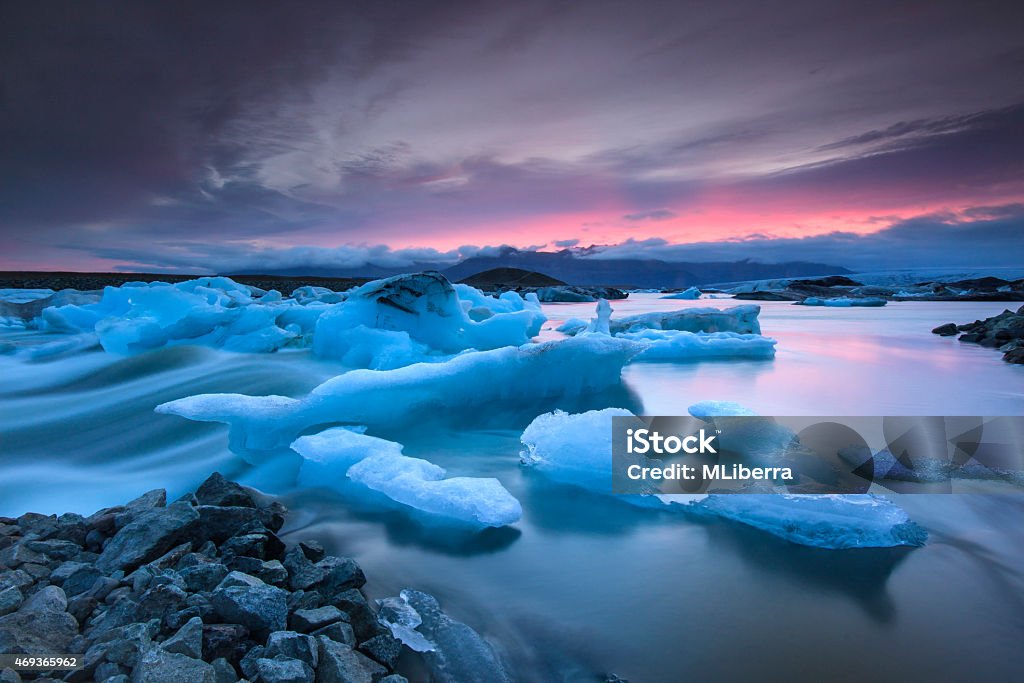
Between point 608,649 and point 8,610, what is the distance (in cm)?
211

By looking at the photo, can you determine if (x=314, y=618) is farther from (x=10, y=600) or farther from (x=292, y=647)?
(x=10, y=600)

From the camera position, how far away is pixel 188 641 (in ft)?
5.09

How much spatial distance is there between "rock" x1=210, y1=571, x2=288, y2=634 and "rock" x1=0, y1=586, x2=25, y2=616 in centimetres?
71

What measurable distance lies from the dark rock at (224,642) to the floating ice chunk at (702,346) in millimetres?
8217

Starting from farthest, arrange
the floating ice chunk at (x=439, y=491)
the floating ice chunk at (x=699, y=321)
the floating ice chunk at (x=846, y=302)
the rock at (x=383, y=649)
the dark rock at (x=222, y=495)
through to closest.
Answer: the floating ice chunk at (x=846, y=302) < the floating ice chunk at (x=699, y=321) < the floating ice chunk at (x=439, y=491) < the dark rock at (x=222, y=495) < the rock at (x=383, y=649)

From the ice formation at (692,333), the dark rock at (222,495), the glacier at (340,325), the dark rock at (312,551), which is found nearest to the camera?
the dark rock at (312,551)

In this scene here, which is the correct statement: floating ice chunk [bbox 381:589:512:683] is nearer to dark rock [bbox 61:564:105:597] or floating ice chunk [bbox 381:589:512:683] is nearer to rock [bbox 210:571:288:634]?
rock [bbox 210:571:288:634]

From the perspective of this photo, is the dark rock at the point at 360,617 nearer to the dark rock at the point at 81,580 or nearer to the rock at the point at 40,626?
the rock at the point at 40,626

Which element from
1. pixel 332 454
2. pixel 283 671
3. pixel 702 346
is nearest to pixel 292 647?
pixel 283 671

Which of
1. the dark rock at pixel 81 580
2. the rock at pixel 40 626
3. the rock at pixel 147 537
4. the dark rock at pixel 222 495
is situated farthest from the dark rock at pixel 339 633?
the dark rock at pixel 222 495

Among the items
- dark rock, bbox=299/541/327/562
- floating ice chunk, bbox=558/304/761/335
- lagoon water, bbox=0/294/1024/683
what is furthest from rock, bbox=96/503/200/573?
floating ice chunk, bbox=558/304/761/335

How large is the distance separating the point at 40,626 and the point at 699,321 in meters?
11.0

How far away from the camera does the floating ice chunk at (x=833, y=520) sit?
245 cm

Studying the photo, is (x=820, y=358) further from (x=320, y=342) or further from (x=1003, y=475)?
(x=320, y=342)
